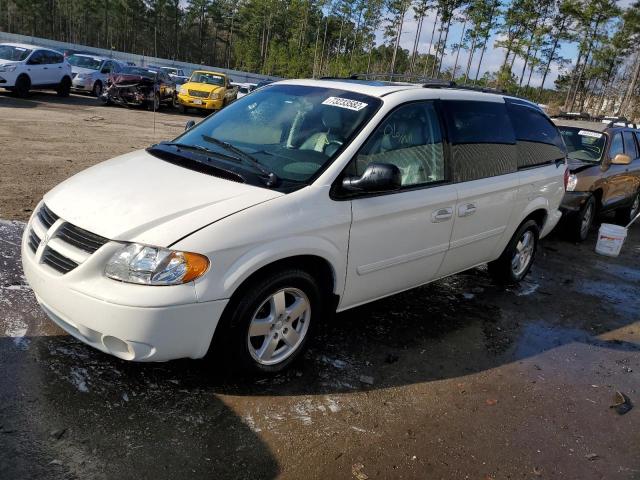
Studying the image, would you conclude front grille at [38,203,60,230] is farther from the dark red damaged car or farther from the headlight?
the dark red damaged car

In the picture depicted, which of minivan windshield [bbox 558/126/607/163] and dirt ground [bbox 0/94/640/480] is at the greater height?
minivan windshield [bbox 558/126/607/163]

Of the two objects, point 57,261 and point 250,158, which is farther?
point 250,158

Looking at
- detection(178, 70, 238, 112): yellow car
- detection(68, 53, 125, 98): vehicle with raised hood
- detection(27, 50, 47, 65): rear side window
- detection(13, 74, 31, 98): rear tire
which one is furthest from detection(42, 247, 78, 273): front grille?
detection(68, 53, 125, 98): vehicle with raised hood

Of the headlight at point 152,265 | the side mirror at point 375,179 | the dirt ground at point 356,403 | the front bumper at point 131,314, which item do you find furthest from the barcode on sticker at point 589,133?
the headlight at point 152,265

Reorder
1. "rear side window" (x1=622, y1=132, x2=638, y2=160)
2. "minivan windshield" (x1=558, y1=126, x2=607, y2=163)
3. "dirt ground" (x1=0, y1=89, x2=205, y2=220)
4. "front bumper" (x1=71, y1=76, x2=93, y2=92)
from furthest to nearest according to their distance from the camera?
"front bumper" (x1=71, y1=76, x2=93, y2=92) → "rear side window" (x1=622, y1=132, x2=638, y2=160) → "minivan windshield" (x1=558, y1=126, x2=607, y2=163) → "dirt ground" (x1=0, y1=89, x2=205, y2=220)

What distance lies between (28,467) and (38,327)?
1430mm

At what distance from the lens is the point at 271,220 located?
10.1 ft

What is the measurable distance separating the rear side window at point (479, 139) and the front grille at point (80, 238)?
2674 millimetres

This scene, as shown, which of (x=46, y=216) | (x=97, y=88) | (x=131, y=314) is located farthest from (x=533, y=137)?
(x=97, y=88)

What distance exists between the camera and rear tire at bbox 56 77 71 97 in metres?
20.8

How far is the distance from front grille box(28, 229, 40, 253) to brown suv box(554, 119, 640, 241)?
23.0 ft

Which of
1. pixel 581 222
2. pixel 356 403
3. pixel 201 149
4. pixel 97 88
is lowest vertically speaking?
pixel 97 88

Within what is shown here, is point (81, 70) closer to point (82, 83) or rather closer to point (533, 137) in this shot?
point (82, 83)

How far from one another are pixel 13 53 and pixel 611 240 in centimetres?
1907
